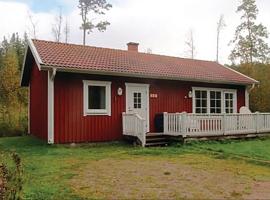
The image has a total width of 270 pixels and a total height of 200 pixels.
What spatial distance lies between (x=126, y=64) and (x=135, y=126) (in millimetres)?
3308

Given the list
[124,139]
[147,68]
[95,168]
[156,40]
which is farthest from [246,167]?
[156,40]

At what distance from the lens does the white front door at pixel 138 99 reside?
15.9m

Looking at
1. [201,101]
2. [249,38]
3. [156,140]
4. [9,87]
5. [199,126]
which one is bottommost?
[156,140]

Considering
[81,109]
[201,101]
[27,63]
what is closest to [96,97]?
[81,109]

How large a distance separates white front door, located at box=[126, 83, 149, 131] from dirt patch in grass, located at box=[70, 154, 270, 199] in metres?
5.21

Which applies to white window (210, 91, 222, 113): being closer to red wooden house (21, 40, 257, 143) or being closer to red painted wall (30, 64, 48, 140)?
red wooden house (21, 40, 257, 143)

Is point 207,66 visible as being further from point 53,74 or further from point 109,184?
point 109,184

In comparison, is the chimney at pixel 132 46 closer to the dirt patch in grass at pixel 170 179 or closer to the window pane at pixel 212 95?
the window pane at pixel 212 95

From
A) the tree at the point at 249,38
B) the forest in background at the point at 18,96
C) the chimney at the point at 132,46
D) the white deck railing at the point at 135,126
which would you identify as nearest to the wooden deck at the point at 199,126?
the white deck railing at the point at 135,126

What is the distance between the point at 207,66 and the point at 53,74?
10465 mm

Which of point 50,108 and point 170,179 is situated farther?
point 50,108

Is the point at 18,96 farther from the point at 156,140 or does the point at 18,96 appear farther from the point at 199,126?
the point at 199,126

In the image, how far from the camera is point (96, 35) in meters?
37.4

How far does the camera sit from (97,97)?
15.1m
